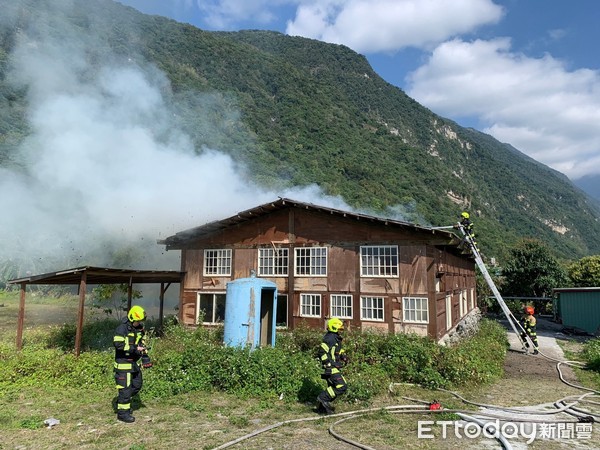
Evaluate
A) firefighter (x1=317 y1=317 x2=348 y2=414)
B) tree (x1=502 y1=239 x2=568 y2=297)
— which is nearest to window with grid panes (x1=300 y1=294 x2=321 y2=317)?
firefighter (x1=317 y1=317 x2=348 y2=414)

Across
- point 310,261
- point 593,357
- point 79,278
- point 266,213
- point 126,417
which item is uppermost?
point 266,213

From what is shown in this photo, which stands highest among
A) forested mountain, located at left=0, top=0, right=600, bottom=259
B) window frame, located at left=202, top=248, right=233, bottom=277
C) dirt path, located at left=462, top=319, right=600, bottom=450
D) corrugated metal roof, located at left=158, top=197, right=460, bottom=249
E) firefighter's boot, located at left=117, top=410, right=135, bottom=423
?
forested mountain, located at left=0, top=0, right=600, bottom=259

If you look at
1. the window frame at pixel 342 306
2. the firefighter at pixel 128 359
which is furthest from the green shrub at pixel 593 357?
the firefighter at pixel 128 359

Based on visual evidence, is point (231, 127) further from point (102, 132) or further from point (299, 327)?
point (299, 327)

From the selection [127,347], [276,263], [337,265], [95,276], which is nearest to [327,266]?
[337,265]

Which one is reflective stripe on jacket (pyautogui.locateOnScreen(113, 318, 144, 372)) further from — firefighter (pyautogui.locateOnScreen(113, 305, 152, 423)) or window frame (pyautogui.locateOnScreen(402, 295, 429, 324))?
window frame (pyautogui.locateOnScreen(402, 295, 429, 324))

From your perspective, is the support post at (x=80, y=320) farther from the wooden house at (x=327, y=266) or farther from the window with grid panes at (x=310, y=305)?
the window with grid panes at (x=310, y=305)

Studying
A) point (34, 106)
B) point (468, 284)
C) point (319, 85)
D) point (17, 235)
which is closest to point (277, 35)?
point (319, 85)

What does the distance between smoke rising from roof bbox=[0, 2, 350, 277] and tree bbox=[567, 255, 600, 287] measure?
27.3 meters

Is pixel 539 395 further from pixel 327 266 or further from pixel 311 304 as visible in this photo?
pixel 311 304

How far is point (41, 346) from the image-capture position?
550 inches

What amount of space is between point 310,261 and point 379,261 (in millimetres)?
2958

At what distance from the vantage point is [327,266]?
1667 cm

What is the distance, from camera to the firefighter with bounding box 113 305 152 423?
25.7ft
